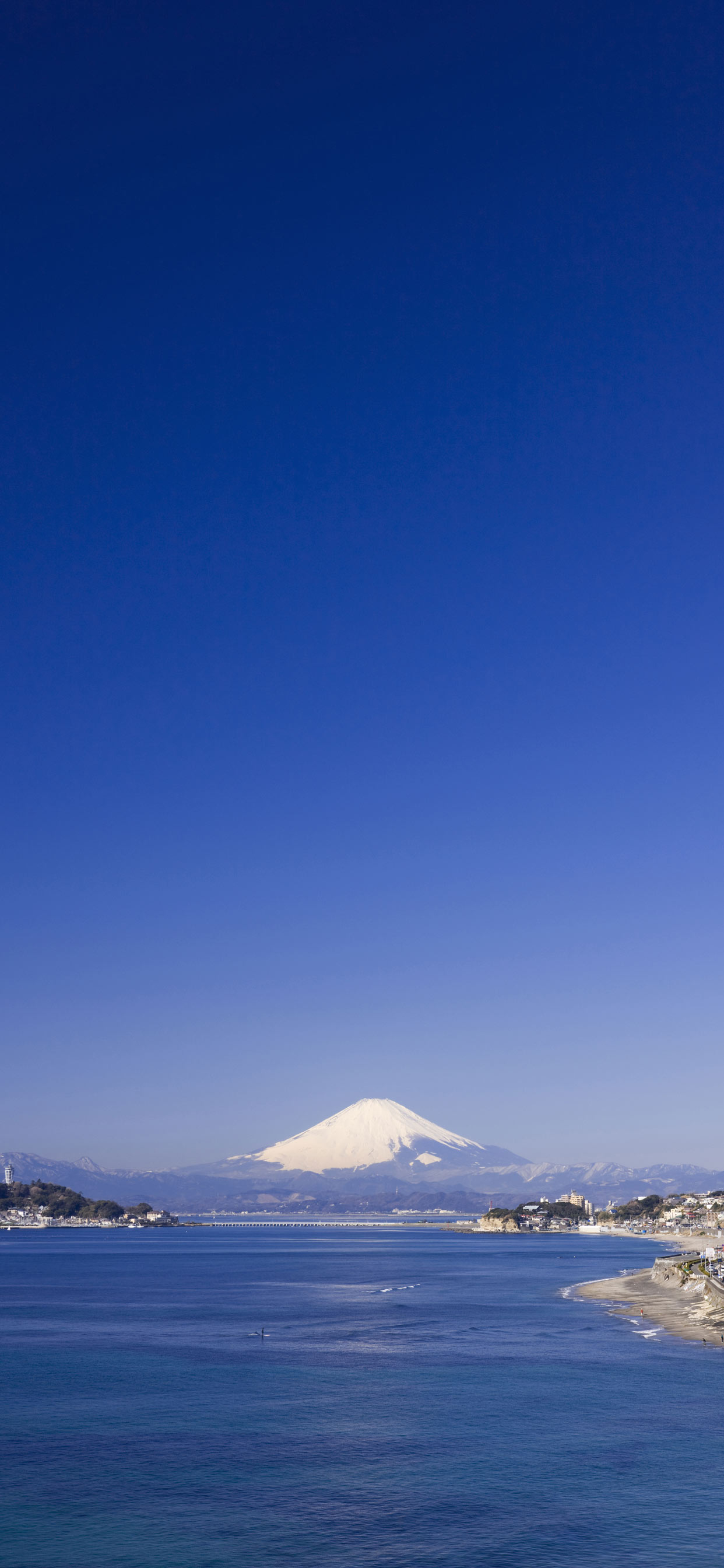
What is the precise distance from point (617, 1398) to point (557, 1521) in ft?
64.0

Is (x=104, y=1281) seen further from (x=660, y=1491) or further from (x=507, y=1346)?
(x=660, y=1491)

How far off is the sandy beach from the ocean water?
3502mm

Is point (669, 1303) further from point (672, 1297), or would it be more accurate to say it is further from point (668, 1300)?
point (672, 1297)

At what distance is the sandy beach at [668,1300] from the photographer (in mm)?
74125

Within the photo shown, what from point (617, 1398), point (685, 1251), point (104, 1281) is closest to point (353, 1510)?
point (617, 1398)

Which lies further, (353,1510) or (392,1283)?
(392,1283)

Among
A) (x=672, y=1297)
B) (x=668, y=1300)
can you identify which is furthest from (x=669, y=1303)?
(x=672, y=1297)

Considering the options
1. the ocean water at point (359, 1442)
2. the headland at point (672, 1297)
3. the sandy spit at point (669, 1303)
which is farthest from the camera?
the headland at point (672, 1297)

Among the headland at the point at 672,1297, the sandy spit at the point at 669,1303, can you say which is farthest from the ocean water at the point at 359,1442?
the headland at the point at 672,1297

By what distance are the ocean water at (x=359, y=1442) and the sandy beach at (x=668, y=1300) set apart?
11.5ft

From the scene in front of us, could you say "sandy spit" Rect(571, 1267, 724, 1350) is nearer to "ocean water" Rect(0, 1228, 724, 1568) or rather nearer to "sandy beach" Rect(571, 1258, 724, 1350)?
"sandy beach" Rect(571, 1258, 724, 1350)

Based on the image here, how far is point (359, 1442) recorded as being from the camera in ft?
141

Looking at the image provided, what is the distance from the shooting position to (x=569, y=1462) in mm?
Answer: 40531

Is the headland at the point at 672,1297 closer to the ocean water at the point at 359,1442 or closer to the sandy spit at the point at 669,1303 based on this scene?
the sandy spit at the point at 669,1303
